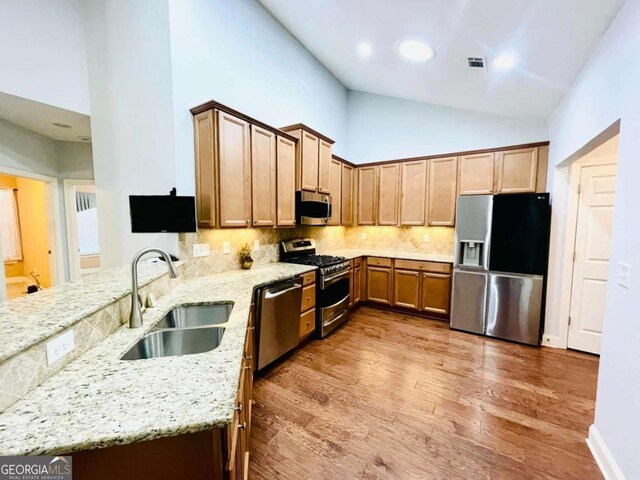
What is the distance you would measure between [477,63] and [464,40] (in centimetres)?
39

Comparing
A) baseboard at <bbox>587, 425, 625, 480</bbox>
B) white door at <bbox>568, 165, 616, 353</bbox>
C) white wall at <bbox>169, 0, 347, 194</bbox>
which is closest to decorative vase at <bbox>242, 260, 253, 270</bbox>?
white wall at <bbox>169, 0, 347, 194</bbox>

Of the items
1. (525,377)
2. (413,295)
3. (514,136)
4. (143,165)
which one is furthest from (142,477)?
(514,136)

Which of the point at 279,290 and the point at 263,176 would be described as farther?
the point at 263,176

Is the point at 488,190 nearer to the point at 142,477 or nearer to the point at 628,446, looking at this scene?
the point at 628,446

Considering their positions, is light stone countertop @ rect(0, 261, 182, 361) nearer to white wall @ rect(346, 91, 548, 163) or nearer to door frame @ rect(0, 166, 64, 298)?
door frame @ rect(0, 166, 64, 298)

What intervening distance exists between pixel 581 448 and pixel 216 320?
2.62 meters

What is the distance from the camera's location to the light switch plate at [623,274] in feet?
4.80

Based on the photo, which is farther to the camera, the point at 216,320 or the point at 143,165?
the point at 143,165

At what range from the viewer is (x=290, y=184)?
10.4ft

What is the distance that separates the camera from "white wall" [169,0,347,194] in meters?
2.45

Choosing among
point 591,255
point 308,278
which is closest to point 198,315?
point 308,278

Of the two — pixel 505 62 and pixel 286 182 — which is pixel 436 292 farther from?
pixel 505 62

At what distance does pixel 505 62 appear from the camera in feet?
7.68

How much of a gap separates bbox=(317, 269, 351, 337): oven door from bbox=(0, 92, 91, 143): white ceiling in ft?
11.3
